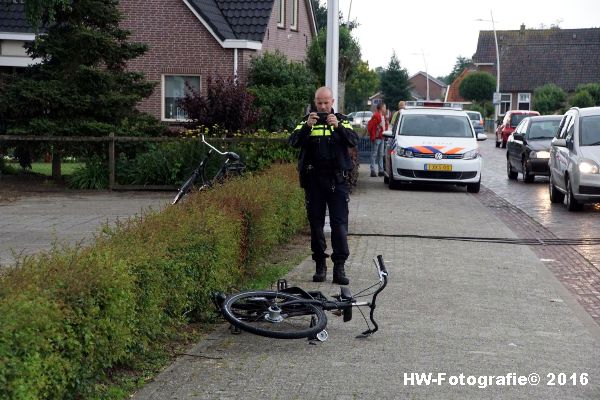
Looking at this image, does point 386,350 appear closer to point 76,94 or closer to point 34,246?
point 34,246

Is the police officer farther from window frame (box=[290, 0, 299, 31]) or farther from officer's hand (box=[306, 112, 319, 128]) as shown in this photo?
window frame (box=[290, 0, 299, 31])

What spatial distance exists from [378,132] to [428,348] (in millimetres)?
18153

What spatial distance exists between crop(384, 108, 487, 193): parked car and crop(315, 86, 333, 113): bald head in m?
11.7

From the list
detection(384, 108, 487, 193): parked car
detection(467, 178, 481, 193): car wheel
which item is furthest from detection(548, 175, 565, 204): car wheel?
detection(467, 178, 481, 193): car wheel

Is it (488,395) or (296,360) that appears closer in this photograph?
(488,395)


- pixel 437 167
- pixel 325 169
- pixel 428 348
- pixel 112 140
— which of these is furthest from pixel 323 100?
pixel 437 167

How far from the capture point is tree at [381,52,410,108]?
106 metres

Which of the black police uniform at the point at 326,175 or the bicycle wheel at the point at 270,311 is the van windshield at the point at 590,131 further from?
the bicycle wheel at the point at 270,311

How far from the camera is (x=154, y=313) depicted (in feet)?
20.7

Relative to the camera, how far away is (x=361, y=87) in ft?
286

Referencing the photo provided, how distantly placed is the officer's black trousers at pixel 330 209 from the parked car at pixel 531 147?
15871mm

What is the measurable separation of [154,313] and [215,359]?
56cm

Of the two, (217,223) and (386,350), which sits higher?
(217,223)

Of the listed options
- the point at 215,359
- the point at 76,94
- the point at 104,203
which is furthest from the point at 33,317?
the point at 76,94
